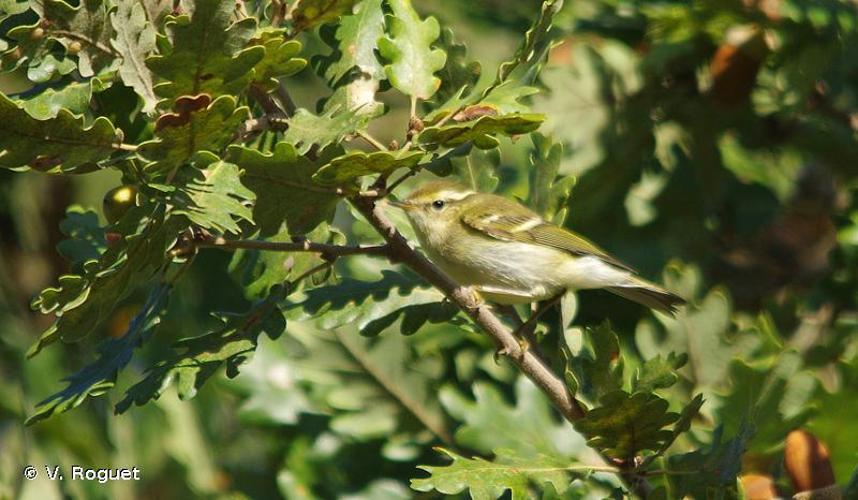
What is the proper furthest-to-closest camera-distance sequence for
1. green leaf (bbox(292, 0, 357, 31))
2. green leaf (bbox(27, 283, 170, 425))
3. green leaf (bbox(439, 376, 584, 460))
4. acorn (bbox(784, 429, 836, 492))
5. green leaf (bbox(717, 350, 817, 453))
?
1. green leaf (bbox(439, 376, 584, 460))
2. green leaf (bbox(717, 350, 817, 453))
3. acorn (bbox(784, 429, 836, 492))
4. green leaf (bbox(292, 0, 357, 31))
5. green leaf (bbox(27, 283, 170, 425))

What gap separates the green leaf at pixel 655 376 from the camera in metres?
1.97

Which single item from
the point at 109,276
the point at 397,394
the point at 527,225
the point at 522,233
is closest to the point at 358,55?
the point at 109,276

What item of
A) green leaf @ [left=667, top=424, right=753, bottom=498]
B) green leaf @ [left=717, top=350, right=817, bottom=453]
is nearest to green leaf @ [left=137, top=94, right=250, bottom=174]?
green leaf @ [left=667, top=424, right=753, bottom=498]

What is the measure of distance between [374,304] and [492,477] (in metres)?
0.54

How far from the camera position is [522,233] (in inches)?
122

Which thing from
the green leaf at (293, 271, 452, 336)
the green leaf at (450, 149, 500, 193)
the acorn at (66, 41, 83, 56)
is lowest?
the green leaf at (293, 271, 452, 336)

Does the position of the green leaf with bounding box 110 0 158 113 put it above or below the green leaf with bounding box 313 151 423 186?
above

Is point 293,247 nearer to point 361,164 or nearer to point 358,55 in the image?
point 361,164

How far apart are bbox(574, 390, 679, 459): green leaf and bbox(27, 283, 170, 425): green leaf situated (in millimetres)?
834

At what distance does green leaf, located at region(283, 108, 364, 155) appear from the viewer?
1.86 m

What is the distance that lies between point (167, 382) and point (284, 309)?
404 millimetres

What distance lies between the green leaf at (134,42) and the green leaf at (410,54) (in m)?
0.49

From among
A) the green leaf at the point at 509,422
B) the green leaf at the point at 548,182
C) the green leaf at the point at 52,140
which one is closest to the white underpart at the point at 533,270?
the green leaf at the point at 509,422

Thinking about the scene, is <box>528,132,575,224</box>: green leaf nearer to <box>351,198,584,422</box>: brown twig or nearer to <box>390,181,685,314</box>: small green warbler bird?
<box>390,181,685,314</box>: small green warbler bird
